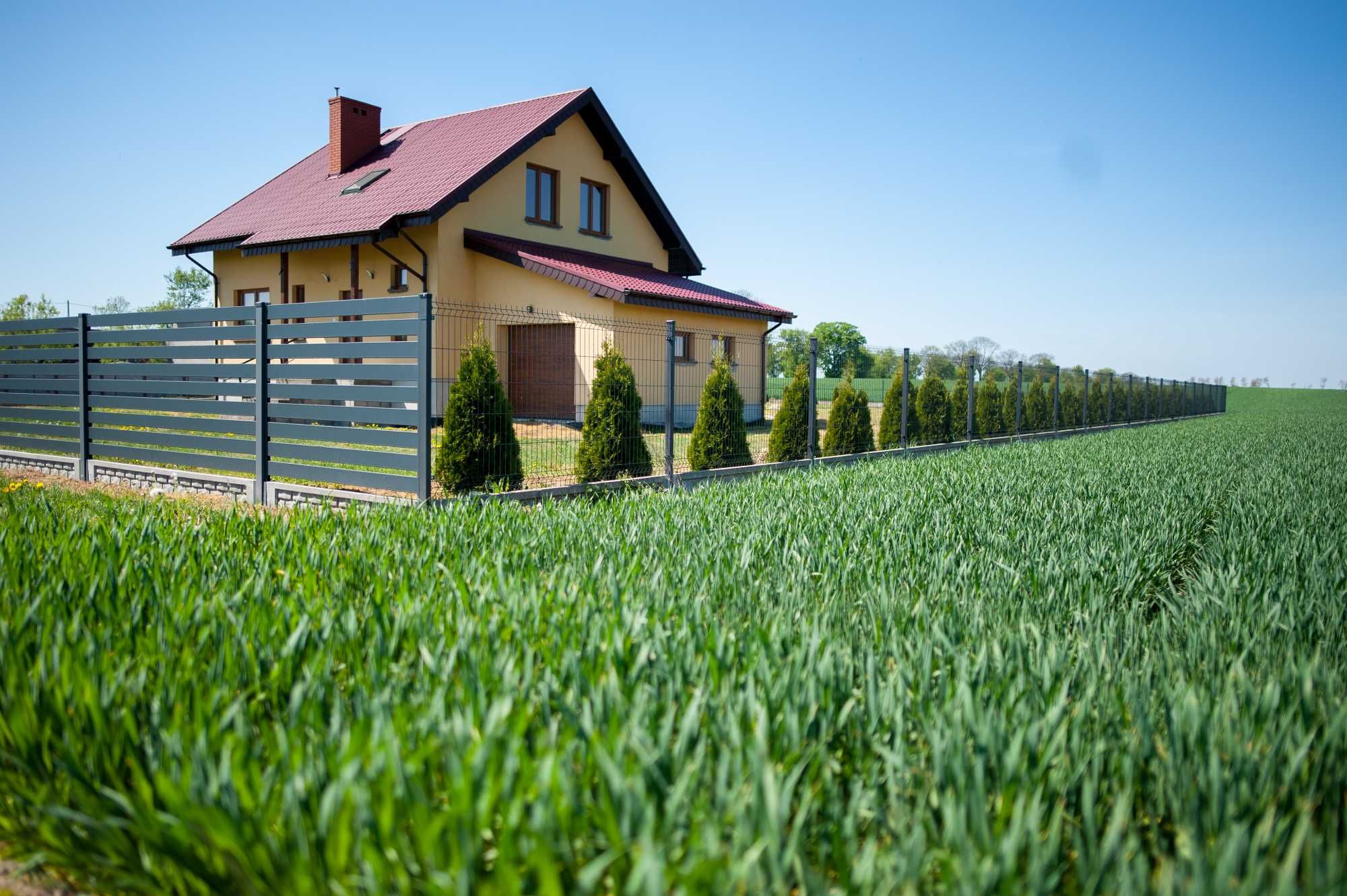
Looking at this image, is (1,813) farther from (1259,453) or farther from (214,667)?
(1259,453)

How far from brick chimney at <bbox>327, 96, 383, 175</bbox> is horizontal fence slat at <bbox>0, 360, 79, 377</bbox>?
1136 centimetres

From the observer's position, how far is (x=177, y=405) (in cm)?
942

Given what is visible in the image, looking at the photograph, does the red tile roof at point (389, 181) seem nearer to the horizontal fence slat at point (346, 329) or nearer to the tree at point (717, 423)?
the tree at point (717, 423)

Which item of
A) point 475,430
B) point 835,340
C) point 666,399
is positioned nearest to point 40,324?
point 475,430

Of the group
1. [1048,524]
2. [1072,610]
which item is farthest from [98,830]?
[1048,524]

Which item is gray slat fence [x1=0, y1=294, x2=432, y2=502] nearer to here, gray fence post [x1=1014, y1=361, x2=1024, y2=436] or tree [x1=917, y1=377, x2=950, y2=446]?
tree [x1=917, y1=377, x2=950, y2=446]

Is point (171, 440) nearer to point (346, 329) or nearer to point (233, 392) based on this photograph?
point (233, 392)

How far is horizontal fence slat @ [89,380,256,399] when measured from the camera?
8.70 metres

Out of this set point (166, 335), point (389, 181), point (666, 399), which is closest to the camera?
point (166, 335)

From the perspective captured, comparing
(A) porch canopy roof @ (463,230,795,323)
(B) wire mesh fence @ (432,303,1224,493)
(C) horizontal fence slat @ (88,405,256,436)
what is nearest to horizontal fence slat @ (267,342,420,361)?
(B) wire mesh fence @ (432,303,1224,493)

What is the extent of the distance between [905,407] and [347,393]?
10.9 metres

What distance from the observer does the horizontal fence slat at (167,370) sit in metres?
8.73

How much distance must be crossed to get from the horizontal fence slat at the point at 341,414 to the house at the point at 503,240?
641cm

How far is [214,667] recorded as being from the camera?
2.38 metres
